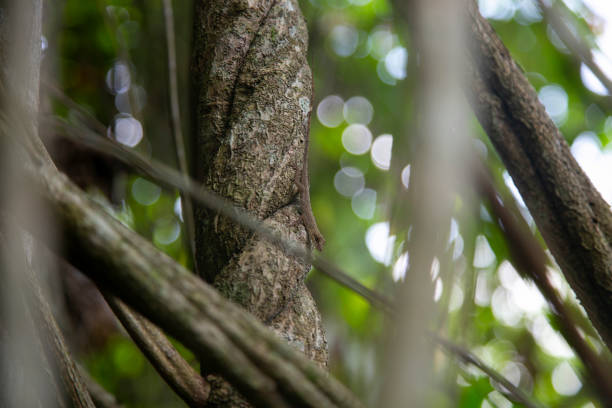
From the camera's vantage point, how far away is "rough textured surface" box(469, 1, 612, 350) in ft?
1.70

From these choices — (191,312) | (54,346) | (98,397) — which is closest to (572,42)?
(191,312)

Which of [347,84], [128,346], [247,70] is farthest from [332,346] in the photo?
[247,70]

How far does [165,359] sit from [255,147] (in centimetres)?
20

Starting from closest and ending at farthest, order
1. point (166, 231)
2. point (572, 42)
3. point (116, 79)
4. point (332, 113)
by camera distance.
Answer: point (572, 42), point (116, 79), point (166, 231), point (332, 113)

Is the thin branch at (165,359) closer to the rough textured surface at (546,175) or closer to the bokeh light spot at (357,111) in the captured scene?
the rough textured surface at (546,175)

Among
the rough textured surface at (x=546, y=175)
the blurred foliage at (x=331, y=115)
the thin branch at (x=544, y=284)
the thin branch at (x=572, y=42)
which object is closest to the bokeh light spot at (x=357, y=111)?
the blurred foliage at (x=331, y=115)

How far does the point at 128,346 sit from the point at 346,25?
1.24 metres

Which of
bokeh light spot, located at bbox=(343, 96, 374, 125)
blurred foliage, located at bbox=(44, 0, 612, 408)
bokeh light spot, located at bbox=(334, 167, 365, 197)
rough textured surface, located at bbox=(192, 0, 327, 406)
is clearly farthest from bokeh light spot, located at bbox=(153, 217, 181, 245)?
rough textured surface, located at bbox=(192, 0, 327, 406)

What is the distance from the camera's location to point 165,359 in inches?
17.2

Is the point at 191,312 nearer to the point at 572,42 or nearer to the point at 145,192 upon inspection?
the point at 572,42

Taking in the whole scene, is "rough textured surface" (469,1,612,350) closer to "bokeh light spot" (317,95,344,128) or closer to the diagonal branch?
the diagonal branch

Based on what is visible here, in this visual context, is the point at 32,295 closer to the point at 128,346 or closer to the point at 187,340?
the point at 187,340

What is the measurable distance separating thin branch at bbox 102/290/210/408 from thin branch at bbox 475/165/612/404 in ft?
0.86

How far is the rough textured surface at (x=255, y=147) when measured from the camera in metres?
0.43
